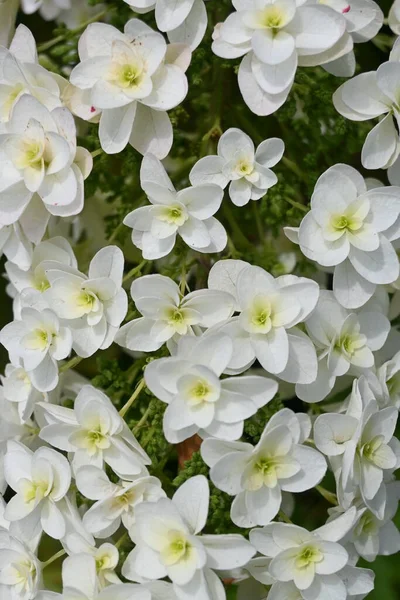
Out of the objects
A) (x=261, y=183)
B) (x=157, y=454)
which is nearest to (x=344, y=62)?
(x=261, y=183)

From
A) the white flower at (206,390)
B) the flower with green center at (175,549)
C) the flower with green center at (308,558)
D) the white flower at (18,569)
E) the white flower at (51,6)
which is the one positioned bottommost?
the flower with green center at (308,558)

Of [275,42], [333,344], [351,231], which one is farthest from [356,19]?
[333,344]

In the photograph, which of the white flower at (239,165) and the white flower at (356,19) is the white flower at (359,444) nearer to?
the white flower at (239,165)

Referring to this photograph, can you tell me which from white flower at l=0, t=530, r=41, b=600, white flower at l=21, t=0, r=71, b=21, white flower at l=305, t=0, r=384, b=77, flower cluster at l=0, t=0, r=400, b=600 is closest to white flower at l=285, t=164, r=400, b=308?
flower cluster at l=0, t=0, r=400, b=600

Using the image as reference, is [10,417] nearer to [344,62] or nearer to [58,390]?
[58,390]

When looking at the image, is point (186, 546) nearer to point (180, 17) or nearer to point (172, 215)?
point (172, 215)

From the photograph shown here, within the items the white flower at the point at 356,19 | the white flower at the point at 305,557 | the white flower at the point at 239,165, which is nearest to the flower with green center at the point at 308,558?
the white flower at the point at 305,557

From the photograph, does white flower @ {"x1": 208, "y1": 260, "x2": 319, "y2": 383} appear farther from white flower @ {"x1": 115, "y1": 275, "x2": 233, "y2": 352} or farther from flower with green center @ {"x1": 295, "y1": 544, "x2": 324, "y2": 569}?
flower with green center @ {"x1": 295, "y1": 544, "x2": 324, "y2": 569}
